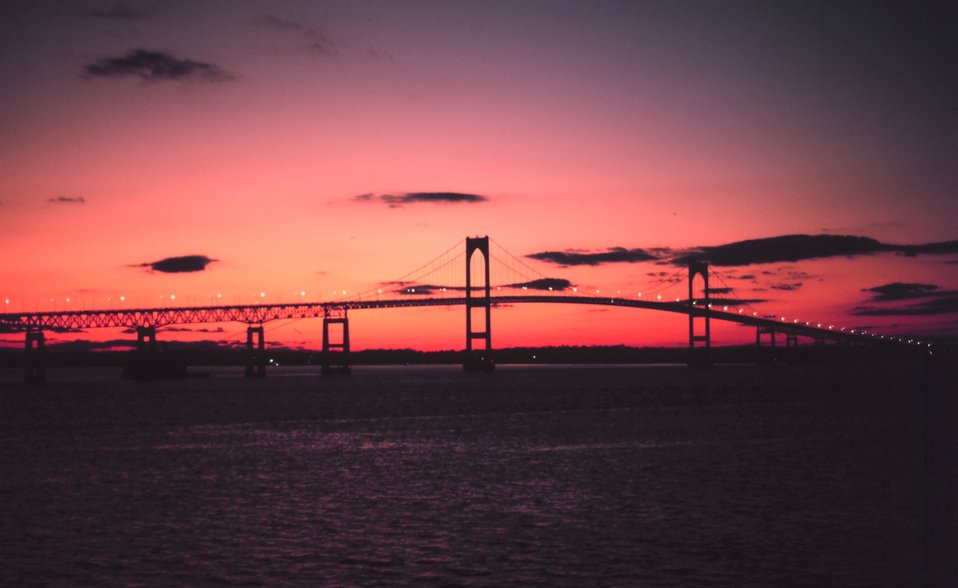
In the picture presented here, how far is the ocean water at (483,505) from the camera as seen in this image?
16.3 meters

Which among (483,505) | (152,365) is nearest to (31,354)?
(152,365)

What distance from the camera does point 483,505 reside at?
22891 millimetres

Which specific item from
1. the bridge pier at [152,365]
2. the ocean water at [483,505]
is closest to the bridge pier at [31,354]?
the bridge pier at [152,365]

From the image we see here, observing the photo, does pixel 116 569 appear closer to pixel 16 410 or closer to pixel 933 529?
pixel 933 529

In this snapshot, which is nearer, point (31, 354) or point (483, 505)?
point (483, 505)

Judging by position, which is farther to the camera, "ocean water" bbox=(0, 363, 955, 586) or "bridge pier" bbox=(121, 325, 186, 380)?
"bridge pier" bbox=(121, 325, 186, 380)

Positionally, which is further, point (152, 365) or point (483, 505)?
point (152, 365)

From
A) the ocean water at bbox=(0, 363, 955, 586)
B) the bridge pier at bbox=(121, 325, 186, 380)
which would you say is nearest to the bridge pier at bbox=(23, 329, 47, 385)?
the bridge pier at bbox=(121, 325, 186, 380)

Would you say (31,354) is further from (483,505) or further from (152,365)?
(483,505)

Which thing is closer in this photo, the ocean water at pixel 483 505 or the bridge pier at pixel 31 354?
the ocean water at pixel 483 505

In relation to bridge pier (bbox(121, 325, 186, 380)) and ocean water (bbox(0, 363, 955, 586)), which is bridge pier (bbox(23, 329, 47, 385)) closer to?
bridge pier (bbox(121, 325, 186, 380))

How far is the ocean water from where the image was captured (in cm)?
1634

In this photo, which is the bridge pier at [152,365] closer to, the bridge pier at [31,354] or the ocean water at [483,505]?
the bridge pier at [31,354]

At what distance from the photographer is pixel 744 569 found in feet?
Answer: 52.8
